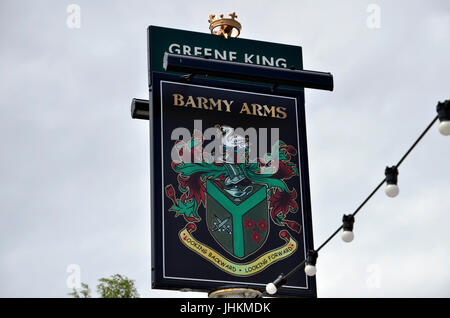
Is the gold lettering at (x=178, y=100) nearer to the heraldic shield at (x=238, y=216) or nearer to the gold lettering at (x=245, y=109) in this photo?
the gold lettering at (x=245, y=109)

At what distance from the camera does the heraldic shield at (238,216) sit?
46.5 ft

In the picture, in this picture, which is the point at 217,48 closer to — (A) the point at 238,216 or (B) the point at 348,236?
(A) the point at 238,216

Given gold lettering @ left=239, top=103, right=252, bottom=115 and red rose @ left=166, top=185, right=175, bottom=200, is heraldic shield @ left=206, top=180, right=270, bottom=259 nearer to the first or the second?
red rose @ left=166, top=185, right=175, bottom=200

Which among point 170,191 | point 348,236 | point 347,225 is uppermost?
point 170,191

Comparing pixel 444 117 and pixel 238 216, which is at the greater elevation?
pixel 238 216

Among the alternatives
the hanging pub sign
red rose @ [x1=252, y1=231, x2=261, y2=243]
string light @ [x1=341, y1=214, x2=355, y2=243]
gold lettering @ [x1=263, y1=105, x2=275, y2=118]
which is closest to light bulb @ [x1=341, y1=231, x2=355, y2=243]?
string light @ [x1=341, y1=214, x2=355, y2=243]

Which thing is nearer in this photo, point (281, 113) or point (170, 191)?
point (170, 191)

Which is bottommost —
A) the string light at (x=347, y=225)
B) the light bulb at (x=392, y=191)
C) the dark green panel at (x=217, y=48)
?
the string light at (x=347, y=225)

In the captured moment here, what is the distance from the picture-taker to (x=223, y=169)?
48.4ft

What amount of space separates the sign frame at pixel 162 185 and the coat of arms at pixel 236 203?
188 millimetres

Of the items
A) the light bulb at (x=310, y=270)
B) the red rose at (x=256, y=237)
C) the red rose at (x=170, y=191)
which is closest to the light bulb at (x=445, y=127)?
the light bulb at (x=310, y=270)

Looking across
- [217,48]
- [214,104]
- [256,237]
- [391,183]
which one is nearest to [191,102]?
[214,104]

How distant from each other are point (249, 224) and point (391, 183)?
504cm
